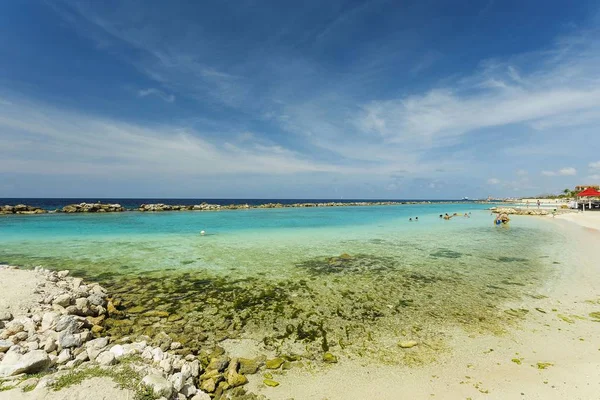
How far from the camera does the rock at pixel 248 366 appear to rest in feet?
20.2

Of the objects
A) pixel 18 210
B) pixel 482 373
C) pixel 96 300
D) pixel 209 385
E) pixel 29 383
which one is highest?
pixel 18 210

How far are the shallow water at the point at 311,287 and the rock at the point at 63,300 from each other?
1544 millimetres

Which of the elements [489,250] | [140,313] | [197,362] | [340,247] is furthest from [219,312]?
[489,250]

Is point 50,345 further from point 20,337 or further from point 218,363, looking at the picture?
point 218,363

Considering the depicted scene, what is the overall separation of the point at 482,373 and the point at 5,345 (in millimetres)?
10276

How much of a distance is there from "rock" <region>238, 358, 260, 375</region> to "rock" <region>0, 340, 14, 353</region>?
493 cm

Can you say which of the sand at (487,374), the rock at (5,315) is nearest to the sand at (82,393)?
the sand at (487,374)

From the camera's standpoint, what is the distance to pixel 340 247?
2127 cm

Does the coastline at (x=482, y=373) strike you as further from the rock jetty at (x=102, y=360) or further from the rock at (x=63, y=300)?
the rock at (x=63, y=300)

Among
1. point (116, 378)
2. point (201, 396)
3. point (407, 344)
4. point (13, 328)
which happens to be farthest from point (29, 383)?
point (407, 344)

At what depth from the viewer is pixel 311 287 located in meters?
11.8

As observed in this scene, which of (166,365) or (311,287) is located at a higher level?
(166,365)

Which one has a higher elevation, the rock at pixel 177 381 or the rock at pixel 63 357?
the rock at pixel 63 357

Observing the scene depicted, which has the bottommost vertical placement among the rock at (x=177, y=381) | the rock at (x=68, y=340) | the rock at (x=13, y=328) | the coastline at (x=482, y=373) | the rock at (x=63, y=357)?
the coastline at (x=482, y=373)
